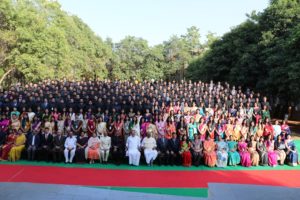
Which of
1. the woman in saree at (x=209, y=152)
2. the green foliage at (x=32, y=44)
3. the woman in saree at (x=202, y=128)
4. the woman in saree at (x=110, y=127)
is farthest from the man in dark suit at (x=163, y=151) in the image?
the green foliage at (x=32, y=44)

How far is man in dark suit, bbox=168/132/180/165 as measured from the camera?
11.8m

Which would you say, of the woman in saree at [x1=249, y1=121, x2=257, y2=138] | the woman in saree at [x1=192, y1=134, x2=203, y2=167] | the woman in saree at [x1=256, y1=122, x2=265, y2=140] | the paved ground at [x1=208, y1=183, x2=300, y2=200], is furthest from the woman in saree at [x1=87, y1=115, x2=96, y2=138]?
the paved ground at [x1=208, y1=183, x2=300, y2=200]

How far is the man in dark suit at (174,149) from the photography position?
464 inches

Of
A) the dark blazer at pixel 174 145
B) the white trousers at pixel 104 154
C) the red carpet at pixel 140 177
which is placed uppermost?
the dark blazer at pixel 174 145

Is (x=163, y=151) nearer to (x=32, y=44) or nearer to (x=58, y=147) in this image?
(x=58, y=147)

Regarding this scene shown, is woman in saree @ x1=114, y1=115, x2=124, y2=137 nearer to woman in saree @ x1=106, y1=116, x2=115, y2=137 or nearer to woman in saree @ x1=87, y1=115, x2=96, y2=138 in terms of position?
woman in saree @ x1=106, y1=116, x2=115, y2=137

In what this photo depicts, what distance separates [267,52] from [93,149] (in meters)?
14.8

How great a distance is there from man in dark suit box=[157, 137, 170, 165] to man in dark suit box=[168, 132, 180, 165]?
0.13 metres

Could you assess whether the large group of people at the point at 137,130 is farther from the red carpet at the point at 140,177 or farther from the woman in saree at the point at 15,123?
the red carpet at the point at 140,177

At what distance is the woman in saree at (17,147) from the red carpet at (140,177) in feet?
2.54

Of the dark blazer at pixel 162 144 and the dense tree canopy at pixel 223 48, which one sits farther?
the dense tree canopy at pixel 223 48

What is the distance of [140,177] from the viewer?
1027 cm

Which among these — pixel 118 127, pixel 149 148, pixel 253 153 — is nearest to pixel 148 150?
pixel 149 148

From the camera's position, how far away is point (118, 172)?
423 inches
